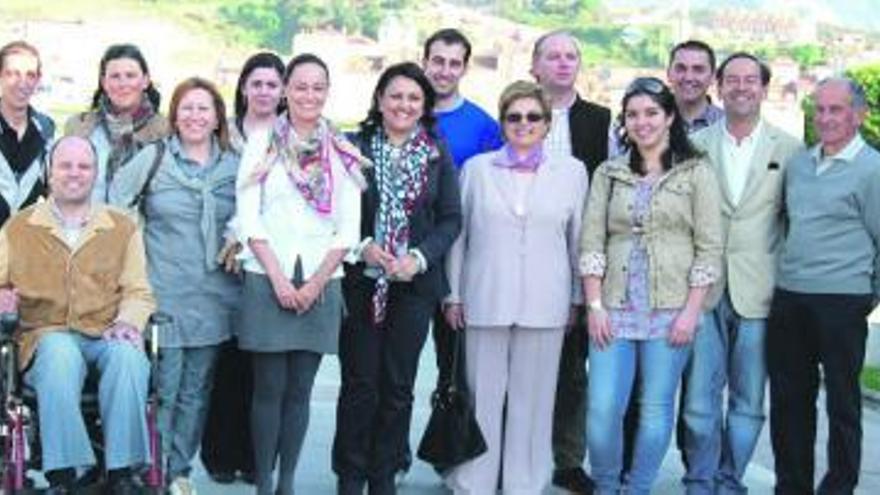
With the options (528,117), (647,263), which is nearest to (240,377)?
(528,117)

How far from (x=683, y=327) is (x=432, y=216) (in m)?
1.04

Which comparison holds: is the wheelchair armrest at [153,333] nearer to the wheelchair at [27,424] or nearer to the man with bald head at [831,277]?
the wheelchair at [27,424]

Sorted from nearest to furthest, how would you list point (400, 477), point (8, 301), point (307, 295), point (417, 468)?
point (8, 301) < point (307, 295) < point (400, 477) < point (417, 468)

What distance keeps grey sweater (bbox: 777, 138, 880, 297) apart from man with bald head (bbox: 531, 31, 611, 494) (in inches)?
36.4

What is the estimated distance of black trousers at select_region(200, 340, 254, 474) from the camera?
6.07 meters

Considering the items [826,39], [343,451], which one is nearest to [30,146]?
[343,451]

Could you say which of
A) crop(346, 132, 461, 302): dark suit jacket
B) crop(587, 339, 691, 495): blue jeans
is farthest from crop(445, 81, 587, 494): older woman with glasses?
crop(587, 339, 691, 495): blue jeans

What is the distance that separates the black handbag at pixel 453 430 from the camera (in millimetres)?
5727

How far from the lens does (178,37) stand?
7569cm

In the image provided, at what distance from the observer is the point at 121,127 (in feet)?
19.0

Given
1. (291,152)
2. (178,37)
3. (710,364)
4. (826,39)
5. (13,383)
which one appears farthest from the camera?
(826,39)

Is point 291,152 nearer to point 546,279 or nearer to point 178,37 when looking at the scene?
point 546,279

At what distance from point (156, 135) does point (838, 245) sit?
8.74 feet

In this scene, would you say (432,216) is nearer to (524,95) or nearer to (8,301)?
(524,95)
